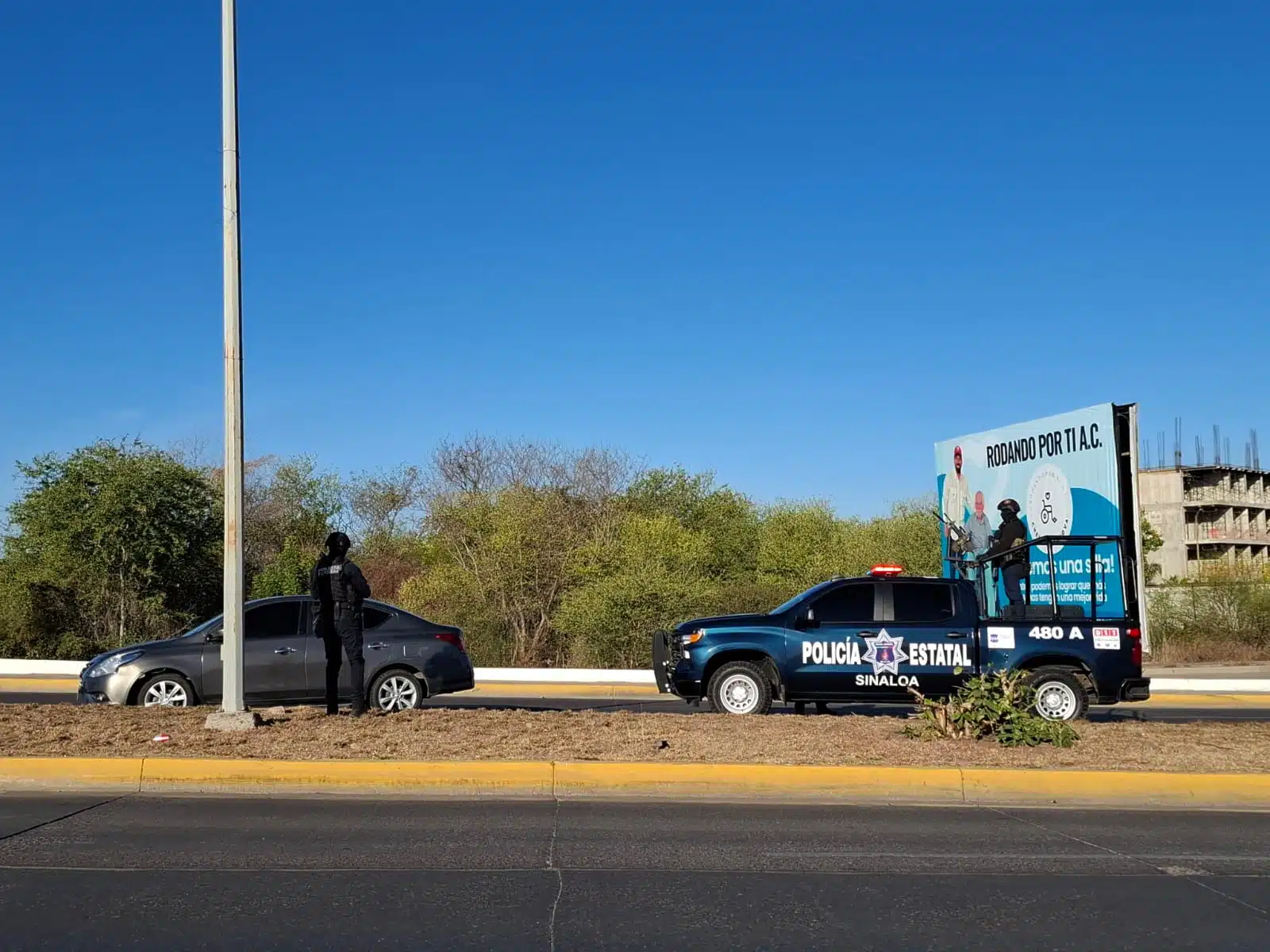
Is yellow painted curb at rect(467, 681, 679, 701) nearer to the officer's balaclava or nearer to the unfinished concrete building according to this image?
the officer's balaclava

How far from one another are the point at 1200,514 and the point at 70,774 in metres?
107

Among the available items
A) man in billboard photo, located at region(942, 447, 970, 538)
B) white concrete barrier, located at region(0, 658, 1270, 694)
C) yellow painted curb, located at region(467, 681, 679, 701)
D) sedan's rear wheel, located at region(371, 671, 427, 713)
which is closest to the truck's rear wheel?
sedan's rear wheel, located at region(371, 671, 427, 713)

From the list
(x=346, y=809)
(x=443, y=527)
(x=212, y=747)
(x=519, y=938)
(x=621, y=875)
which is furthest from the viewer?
(x=443, y=527)

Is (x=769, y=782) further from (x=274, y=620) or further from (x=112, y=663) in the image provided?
(x=112, y=663)

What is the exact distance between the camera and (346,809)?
930 centimetres

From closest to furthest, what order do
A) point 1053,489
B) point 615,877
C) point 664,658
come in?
point 615,877 < point 664,658 < point 1053,489

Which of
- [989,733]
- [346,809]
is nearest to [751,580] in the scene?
[989,733]

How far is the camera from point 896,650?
14414mm

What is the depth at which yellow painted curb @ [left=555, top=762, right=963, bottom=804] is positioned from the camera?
33.2 feet

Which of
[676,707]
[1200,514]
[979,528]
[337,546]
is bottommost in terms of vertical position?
[676,707]

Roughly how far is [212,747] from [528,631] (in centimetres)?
2156

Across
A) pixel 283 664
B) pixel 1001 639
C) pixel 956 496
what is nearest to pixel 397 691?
pixel 283 664

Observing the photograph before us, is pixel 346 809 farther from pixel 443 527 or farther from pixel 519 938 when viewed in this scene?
pixel 443 527

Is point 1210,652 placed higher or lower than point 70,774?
lower
